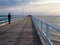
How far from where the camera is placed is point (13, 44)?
12.4 metres

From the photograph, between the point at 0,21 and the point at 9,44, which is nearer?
the point at 9,44

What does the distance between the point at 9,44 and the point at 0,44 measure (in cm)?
53

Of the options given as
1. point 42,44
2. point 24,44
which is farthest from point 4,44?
point 42,44

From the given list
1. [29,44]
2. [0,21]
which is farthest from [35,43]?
[0,21]

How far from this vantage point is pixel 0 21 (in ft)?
112

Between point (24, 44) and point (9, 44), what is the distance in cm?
89

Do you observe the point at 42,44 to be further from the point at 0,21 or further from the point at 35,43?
the point at 0,21

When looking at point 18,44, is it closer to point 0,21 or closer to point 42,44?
Answer: point 42,44

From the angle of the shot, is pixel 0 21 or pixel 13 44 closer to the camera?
pixel 13 44

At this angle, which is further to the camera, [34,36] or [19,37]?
[34,36]

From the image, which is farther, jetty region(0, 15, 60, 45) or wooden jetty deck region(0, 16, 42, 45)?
wooden jetty deck region(0, 16, 42, 45)

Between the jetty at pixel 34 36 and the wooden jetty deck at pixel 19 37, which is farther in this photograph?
the wooden jetty deck at pixel 19 37

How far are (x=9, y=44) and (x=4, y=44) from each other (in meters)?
0.30

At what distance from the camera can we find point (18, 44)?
12.4 m
